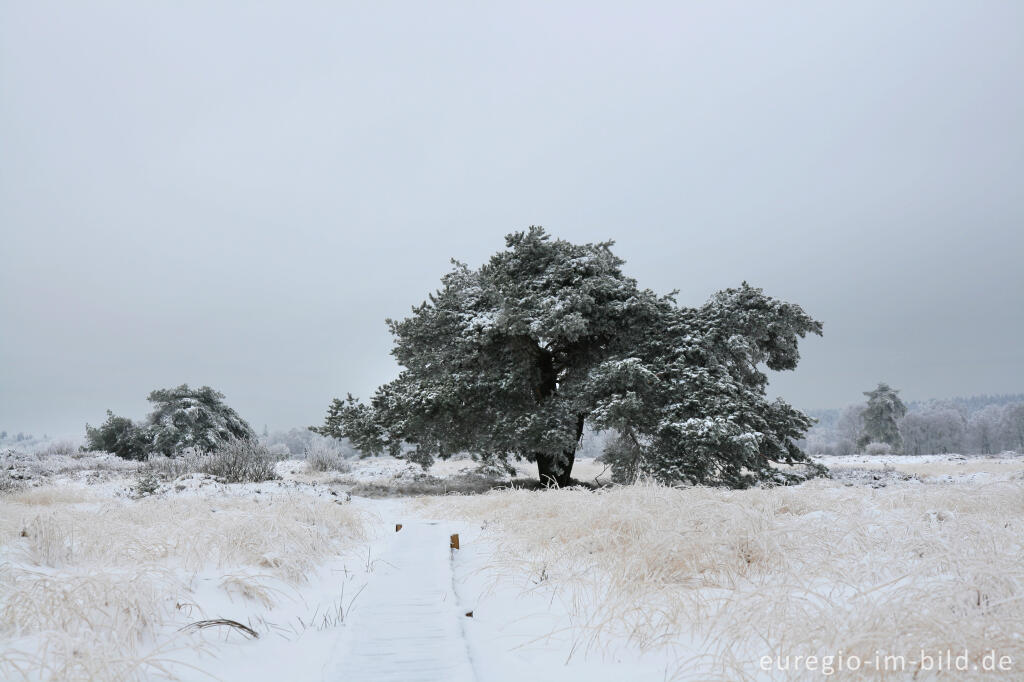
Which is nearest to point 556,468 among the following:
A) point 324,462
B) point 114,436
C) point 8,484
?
point 324,462

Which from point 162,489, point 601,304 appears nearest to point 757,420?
point 601,304

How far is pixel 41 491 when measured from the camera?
11.9 m

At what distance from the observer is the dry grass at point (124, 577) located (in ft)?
8.27

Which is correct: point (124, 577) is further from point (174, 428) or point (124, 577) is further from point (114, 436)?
point (114, 436)

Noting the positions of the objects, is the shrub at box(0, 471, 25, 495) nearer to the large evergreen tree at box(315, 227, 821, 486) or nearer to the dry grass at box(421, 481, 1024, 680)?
the large evergreen tree at box(315, 227, 821, 486)

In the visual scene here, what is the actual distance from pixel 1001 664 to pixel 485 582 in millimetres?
3451

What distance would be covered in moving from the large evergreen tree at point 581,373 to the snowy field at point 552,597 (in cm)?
684

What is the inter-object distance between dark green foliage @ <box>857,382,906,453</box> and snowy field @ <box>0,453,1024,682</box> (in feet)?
150

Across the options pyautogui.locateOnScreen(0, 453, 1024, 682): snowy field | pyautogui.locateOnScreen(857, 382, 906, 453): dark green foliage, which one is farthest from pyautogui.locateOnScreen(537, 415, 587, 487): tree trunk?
pyautogui.locateOnScreen(857, 382, 906, 453): dark green foliage

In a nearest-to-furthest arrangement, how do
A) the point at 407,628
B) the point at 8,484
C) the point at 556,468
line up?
1. the point at 407,628
2. the point at 8,484
3. the point at 556,468

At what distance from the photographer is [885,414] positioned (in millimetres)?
43750

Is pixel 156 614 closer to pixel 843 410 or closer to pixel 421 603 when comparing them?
pixel 421 603

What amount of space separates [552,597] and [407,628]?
3.38 ft

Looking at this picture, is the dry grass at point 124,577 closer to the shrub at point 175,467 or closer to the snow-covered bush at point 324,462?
the shrub at point 175,467
